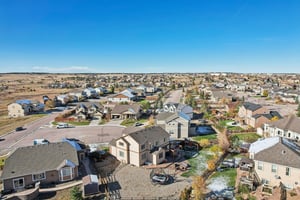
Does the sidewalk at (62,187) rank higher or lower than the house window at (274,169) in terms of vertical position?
lower

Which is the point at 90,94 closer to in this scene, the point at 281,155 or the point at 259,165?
A: the point at 259,165

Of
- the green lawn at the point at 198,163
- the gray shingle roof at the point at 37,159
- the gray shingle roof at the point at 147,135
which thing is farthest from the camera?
the gray shingle roof at the point at 147,135

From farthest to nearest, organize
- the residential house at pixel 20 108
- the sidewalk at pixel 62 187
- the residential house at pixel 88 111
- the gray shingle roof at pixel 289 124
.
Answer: the residential house at pixel 20 108 → the residential house at pixel 88 111 → the gray shingle roof at pixel 289 124 → the sidewalk at pixel 62 187

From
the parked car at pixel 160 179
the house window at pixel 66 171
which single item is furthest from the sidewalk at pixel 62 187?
the parked car at pixel 160 179

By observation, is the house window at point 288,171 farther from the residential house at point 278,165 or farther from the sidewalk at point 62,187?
the sidewalk at point 62,187

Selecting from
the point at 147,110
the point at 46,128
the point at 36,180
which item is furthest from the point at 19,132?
the point at 147,110

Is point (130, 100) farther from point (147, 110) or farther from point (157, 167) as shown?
point (157, 167)

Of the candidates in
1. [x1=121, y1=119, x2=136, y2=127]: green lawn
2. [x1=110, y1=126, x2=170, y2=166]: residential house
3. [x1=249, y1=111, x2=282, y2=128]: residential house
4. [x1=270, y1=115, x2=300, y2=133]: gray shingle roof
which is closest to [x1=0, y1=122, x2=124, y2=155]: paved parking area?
[x1=121, y1=119, x2=136, y2=127]: green lawn

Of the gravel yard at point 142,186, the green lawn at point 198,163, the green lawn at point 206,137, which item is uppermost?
the green lawn at point 206,137
